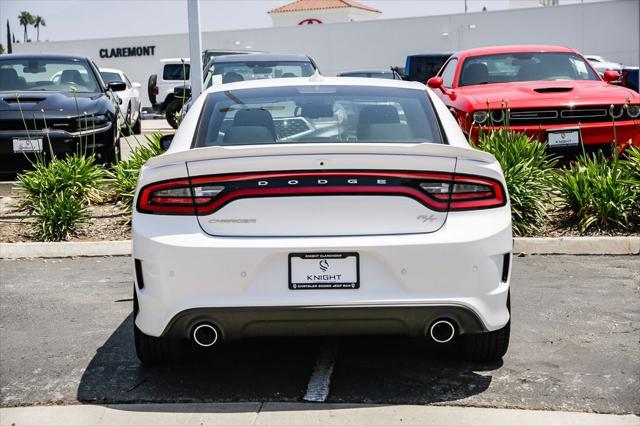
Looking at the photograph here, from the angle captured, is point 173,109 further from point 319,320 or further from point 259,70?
point 319,320

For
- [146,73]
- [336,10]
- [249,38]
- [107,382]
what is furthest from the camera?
[336,10]

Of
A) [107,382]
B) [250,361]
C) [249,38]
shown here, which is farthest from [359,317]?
[249,38]

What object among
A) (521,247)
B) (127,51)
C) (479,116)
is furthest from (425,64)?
(127,51)

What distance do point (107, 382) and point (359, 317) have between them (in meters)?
1.38

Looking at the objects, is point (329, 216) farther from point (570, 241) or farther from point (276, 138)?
point (570, 241)

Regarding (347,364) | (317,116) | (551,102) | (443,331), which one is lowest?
(347,364)

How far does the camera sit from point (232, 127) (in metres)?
5.20

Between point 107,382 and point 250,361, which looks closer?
point 107,382

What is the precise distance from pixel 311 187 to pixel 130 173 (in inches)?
230

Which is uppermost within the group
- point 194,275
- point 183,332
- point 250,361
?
point 194,275

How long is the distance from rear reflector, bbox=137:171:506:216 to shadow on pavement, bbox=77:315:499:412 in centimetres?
89

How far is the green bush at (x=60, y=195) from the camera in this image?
347 inches

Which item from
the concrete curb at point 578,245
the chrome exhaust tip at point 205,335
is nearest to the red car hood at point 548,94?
the concrete curb at point 578,245

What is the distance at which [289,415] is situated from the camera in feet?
14.1
